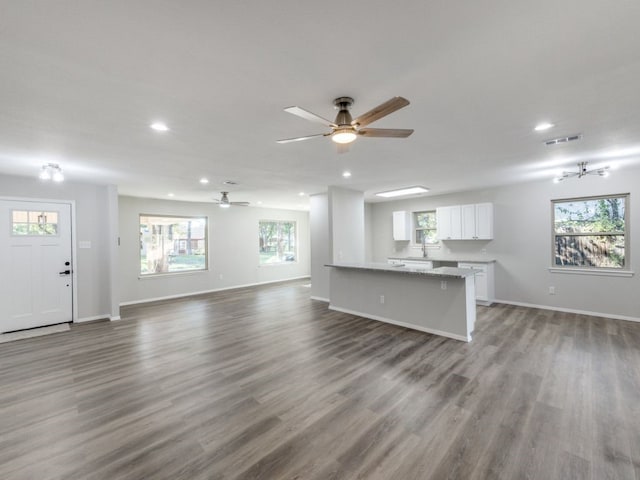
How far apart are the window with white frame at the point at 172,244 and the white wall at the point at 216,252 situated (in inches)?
7.6

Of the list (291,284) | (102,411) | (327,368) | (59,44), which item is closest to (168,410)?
(102,411)

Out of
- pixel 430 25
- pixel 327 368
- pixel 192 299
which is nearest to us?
pixel 430 25

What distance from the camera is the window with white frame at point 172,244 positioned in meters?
7.10

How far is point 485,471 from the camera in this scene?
5.87ft

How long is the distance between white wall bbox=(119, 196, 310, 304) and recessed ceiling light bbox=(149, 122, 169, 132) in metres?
4.93

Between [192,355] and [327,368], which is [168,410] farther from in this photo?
[327,368]

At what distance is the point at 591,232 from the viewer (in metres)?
5.27

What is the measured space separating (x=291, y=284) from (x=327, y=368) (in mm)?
5988

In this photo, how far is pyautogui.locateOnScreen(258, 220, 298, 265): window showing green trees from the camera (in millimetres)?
9484

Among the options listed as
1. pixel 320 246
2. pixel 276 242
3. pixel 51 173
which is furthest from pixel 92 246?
pixel 276 242

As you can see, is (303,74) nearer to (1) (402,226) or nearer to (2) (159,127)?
(2) (159,127)

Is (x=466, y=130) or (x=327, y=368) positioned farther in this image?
(x=327, y=368)

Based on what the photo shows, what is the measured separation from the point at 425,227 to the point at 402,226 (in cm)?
60

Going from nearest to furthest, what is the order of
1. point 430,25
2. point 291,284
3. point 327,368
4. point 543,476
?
point 430,25 → point 543,476 → point 327,368 → point 291,284
